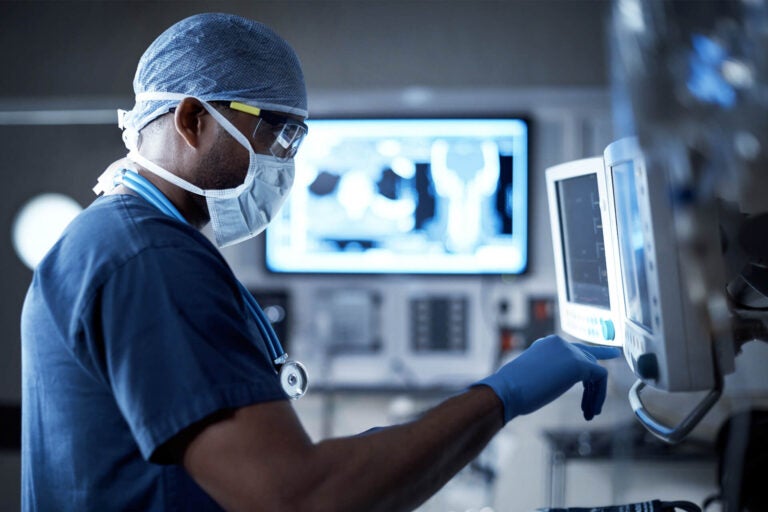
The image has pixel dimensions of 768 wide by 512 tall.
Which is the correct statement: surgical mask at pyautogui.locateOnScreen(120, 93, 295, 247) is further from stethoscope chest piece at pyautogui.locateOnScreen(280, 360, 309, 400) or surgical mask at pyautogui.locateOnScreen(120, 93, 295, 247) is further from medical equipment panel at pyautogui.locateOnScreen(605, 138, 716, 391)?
medical equipment panel at pyautogui.locateOnScreen(605, 138, 716, 391)

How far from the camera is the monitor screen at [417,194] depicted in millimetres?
2887

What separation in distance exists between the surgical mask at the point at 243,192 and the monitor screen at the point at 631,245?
509mm

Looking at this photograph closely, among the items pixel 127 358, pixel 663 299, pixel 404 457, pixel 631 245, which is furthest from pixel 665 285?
pixel 127 358

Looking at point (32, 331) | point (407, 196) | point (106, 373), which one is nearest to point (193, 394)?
point (106, 373)

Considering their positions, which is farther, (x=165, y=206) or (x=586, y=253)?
(x=586, y=253)

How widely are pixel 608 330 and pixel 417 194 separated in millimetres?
1777

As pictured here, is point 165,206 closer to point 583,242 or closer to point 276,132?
point 276,132

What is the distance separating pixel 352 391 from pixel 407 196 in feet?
2.71

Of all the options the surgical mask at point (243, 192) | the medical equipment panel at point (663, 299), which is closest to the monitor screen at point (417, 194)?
the surgical mask at point (243, 192)

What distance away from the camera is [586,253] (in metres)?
1.28

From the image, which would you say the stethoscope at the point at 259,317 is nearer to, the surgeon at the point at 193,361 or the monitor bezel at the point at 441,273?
the surgeon at the point at 193,361

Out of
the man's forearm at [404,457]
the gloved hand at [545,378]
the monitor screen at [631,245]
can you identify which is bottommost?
the man's forearm at [404,457]

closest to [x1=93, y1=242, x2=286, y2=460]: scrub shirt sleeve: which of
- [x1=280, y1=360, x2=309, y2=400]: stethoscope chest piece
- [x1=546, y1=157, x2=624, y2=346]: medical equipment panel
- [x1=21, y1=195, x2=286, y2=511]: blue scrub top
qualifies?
[x1=21, y1=195, x2=286, y2=511]: blue scrub top

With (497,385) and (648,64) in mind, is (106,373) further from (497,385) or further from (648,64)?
(648,64)
